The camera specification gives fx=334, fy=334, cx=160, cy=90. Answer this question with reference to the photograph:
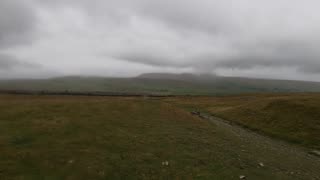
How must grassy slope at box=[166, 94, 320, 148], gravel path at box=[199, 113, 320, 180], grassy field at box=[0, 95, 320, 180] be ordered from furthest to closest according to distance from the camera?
grassy slope at box=[166, 94, 320, 148]
gravel path at box=[199, 113, 320, 180]
grassy field at box=[0, 95, 320, 180]

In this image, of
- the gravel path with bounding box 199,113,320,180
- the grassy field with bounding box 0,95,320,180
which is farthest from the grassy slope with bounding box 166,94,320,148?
the grassy field with bounding box 0,95,320,180

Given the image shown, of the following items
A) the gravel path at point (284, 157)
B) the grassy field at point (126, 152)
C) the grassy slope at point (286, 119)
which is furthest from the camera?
the grassy slope at point (286, 119)

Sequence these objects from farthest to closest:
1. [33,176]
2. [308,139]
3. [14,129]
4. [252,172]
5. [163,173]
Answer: [308,139], [14,129], [252,172], [163,173], [33,176]

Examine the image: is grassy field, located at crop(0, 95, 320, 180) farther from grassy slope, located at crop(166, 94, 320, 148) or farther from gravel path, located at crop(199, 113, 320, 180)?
grassy slope, located at crop(166, 94, 320, 148)

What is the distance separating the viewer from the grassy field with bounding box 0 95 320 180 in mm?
27688

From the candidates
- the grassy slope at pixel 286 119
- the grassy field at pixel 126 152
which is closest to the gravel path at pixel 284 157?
the grassy field at pixel 126 152

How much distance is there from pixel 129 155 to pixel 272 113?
46023mm

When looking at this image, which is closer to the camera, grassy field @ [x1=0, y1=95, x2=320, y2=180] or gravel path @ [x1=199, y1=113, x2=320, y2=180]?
grassy field @ [x1=0, y1=95, x2=320, y2=180]

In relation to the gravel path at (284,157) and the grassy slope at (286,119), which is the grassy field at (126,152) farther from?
the grassy slope at (286,119)

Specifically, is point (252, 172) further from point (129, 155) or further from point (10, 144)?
point (10, 144)

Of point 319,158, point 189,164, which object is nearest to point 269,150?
point 319,158

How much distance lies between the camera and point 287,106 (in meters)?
72.1

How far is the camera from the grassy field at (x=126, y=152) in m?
27.7

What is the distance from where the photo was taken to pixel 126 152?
1340 inches
